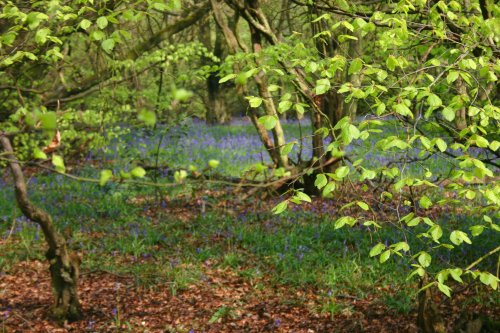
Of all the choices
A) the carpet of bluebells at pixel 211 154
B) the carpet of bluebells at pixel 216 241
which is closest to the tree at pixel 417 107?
the carpet of bluebells at pixel 216 241

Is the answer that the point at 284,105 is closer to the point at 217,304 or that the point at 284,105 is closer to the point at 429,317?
the point at 429,317

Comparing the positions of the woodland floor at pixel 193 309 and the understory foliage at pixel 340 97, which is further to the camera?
the woodland floor at pixel 193 309

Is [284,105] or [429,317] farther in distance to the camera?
[429,317]

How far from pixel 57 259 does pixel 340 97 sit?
581cm

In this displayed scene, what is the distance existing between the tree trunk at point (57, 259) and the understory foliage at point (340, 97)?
0.27 metres

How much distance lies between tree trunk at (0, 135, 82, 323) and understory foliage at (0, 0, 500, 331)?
0.88ft

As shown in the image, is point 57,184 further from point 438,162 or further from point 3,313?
point 438,162

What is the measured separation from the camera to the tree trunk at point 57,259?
14.8ft

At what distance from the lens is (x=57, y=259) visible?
480cm

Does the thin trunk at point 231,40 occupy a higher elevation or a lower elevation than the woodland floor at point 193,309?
higher

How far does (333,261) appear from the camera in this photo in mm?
6449

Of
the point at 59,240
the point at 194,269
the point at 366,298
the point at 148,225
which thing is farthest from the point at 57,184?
the point at 366,298

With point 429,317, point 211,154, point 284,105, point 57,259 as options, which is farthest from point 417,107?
point 211,154

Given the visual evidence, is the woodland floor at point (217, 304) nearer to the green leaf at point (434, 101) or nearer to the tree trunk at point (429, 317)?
the tree trunk at point (429, 317)
